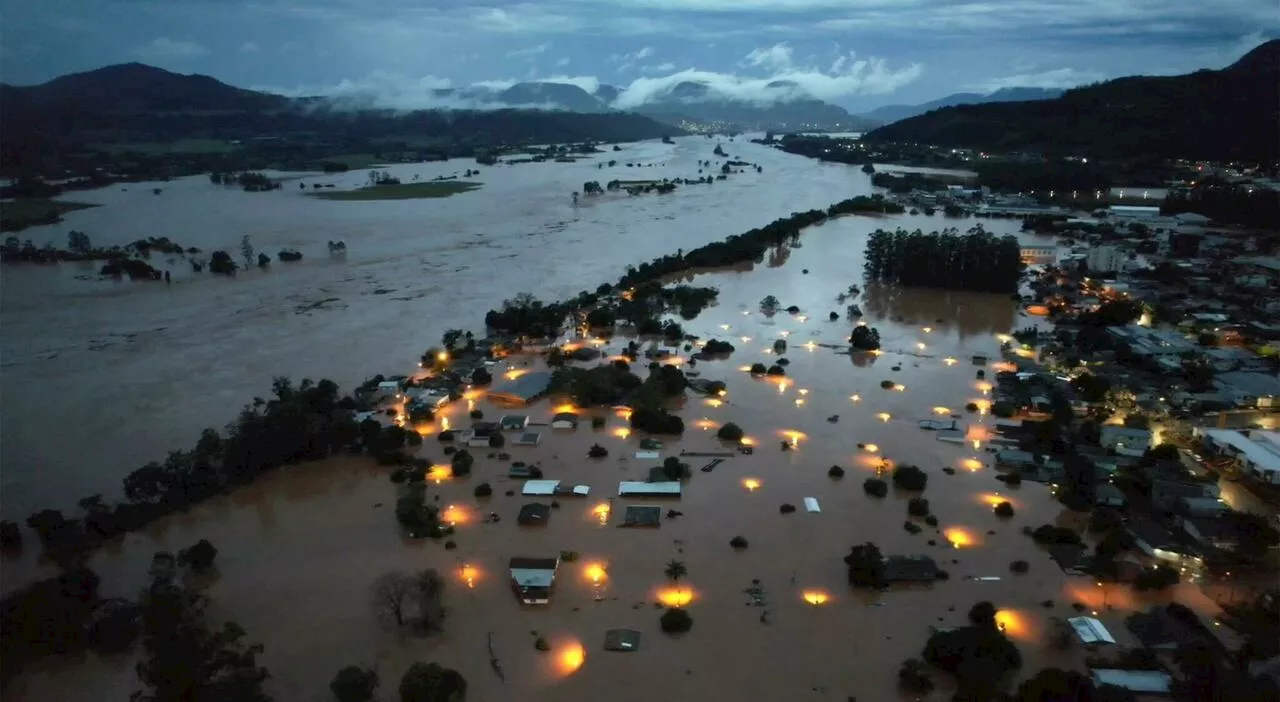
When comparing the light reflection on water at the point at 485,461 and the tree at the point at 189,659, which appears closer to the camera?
the tree at the point at 189,659

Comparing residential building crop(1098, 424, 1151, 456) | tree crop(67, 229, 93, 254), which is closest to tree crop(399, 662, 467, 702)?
residential building crop(1098, 424, 1151, 456)

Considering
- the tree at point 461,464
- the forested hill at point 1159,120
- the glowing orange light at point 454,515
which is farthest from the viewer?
the forested hill at point 1159,120

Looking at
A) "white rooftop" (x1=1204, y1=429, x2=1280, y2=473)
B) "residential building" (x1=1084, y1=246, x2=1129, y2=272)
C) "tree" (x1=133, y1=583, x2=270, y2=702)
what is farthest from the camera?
"residential building" (x1=1084, y1=246, x2=1129, y2=272)

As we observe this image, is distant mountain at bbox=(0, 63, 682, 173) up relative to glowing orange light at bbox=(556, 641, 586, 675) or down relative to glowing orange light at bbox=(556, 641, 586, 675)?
up

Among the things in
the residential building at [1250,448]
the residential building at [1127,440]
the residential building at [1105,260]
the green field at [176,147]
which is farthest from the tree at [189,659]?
the green field at [176,147]

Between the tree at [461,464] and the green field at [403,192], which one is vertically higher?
the green field at [403,192]

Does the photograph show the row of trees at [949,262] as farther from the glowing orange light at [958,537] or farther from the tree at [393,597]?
the tree at [393,597]

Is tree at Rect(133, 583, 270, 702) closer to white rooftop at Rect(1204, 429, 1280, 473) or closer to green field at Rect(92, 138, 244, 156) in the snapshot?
white rooftop at Rect(1204, 429, 1280, 473)
